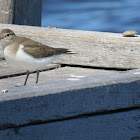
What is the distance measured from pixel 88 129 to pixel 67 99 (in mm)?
367

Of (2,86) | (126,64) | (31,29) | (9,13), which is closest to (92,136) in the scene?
(2,86)

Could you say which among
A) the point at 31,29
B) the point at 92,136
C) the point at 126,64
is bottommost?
the point at 92,136

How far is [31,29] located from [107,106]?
7.72ft

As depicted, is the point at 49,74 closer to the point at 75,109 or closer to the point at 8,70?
the point at 8,70

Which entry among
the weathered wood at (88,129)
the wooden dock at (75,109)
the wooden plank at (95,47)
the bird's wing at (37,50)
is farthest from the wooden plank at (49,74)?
the weathered wood at (88,129)

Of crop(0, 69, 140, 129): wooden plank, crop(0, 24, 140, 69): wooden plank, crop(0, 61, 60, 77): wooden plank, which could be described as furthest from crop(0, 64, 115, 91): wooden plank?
crop(0, 69, 140, 129): wooden plank

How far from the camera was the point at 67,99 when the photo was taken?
366 cm

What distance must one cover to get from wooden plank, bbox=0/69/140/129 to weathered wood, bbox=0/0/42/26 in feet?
8.99

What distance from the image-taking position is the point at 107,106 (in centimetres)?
382

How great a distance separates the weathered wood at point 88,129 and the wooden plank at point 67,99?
6cm

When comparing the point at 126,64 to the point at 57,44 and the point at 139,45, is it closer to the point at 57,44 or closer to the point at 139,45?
the point at 139,45

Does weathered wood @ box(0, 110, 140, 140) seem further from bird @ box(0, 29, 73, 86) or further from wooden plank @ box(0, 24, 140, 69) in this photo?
wooden plank @ box(0, 24, 140, 69)

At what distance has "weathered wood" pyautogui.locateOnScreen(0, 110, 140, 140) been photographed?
3635 millimetres

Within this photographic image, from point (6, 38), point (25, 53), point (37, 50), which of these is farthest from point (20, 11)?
point (25, 53)
